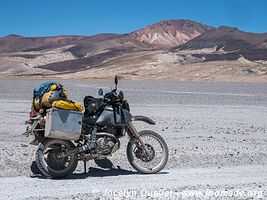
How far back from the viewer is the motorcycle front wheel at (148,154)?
700cm

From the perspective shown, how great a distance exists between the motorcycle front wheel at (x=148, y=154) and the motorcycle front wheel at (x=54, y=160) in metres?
0.90

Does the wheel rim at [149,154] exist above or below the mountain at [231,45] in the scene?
below

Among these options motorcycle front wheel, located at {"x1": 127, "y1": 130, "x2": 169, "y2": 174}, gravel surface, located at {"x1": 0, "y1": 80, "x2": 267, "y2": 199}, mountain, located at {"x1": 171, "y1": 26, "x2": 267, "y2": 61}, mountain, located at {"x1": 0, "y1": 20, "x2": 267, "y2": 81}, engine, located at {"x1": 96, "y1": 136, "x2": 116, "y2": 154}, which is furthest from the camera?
mountain, located at {"x1": 171, "y1": 26, "x2": 267, "y2": 61}

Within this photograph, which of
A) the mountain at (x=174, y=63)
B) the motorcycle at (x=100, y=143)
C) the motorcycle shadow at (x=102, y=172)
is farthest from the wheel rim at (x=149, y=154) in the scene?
the mountain at (x=174, y=63)

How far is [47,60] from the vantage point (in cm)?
13838

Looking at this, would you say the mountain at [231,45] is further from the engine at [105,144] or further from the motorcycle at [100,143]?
the engine at [105,144]

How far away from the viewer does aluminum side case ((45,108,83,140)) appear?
6348 mm

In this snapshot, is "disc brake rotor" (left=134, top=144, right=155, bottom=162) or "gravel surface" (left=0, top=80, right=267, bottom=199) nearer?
"gravel surface" (left=0, top=80, right=267, bottom=199)

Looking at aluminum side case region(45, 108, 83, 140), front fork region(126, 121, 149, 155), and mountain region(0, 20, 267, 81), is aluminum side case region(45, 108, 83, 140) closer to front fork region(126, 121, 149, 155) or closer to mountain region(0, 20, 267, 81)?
front fork region(126, 121, 149, 155)

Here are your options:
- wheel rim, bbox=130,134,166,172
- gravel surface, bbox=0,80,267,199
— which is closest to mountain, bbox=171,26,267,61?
gravel surface, bbox=0,80,267,199

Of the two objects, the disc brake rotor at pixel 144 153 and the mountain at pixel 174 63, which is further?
the mountain at pixel 174 63

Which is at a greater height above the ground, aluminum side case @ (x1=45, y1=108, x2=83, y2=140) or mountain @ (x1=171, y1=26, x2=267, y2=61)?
mountain @ (x1=171, y1=26, x2=267, y2=61)

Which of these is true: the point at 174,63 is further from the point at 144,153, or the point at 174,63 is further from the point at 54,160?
the point at 54,160

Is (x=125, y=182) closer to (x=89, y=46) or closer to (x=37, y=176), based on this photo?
(x=37, y=176)
